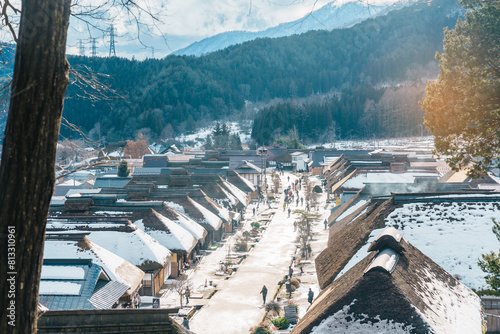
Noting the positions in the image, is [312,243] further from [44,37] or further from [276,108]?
[276,108]

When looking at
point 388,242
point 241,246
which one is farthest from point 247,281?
point 388,242

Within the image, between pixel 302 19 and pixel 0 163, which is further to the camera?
pixel 302 19

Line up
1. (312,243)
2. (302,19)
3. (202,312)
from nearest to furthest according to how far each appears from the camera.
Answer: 1. (302,19)
2. (202,312)
3. (312,243)

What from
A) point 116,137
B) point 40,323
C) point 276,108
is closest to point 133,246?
point 40,323

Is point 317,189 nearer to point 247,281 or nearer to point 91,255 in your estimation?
point 247,281

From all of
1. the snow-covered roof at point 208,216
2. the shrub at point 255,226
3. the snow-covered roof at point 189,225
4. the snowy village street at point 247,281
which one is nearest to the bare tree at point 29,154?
the snowy village street at point 247,281

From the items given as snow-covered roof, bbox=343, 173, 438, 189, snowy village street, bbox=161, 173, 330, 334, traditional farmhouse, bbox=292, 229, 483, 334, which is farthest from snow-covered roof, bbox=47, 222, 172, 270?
snow-covered roof, bbox=343, 173, 438, 189

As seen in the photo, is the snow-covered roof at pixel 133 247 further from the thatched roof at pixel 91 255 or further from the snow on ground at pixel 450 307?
the snow on ground at pixel 450 307
